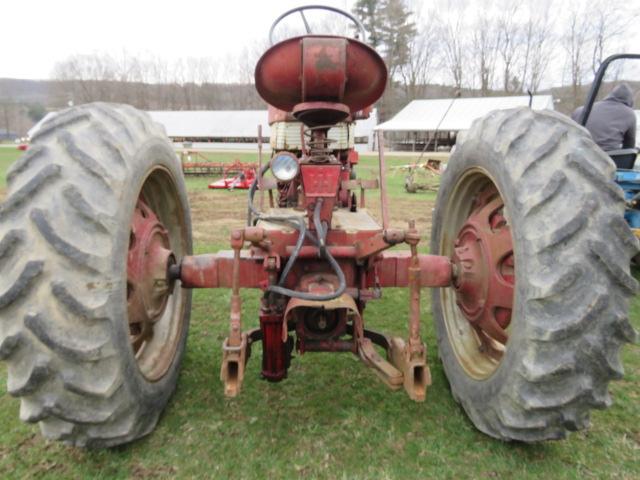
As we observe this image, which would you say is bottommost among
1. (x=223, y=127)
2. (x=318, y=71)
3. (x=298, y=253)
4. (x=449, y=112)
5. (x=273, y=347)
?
(x=273, y=347)

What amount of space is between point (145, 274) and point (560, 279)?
1900mm

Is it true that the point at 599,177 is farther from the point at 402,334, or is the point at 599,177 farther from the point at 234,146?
the point at 234,146

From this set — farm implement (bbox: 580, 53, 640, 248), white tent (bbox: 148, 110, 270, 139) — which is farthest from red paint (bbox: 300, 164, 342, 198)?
white tent (bbox: 148, 110, 270, 139)

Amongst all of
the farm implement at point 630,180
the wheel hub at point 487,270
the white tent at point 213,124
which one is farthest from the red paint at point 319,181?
the white tent at point 213,124

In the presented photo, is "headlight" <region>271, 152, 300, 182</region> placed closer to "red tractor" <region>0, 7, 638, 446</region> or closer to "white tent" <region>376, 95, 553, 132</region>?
"red tractor" <region>0, 7, 638, 446</region>

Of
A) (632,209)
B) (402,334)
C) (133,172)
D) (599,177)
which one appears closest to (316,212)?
(133,172)

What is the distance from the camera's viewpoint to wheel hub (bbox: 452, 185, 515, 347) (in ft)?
7.93

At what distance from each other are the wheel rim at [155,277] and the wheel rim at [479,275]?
1596 mm

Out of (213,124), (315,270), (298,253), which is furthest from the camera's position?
(213,124)

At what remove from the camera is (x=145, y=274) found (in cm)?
248

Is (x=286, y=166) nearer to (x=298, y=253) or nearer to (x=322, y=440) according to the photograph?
(x=298, y=253)

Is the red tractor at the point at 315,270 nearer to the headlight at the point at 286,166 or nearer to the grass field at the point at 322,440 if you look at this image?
the headlight at the point at 286,166

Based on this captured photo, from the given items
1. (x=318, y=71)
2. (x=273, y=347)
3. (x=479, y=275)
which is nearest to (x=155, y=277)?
(x=273, y=347)

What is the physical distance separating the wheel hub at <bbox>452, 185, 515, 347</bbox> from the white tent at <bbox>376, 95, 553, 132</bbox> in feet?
117
